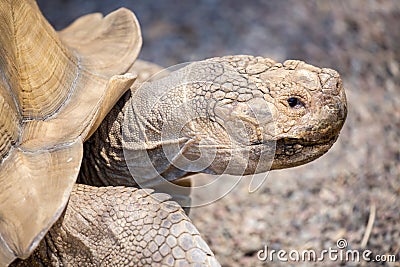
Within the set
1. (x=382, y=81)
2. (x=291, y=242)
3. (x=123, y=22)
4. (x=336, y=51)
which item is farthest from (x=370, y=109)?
(x=123, y=22)

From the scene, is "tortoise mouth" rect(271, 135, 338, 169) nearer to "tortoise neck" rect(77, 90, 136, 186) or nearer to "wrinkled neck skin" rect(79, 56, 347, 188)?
"wrinkled neck skin" rect(79, 56, 347, 188)

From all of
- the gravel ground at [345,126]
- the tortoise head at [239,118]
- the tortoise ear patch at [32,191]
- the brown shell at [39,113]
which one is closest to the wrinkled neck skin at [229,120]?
the tortoise head at [239,118]

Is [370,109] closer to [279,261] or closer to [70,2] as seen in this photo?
[279,261]

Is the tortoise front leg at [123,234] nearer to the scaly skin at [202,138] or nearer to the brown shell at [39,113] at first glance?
the scaly skin at [202,138]

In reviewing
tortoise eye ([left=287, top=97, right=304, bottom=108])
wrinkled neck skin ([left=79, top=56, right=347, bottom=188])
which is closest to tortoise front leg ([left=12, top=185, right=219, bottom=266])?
wrinkled neck skin ([left=79, top=56, right=347, bottom=188])

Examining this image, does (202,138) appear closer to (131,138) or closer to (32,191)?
(131,138)

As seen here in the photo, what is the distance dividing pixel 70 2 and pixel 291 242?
3177mm

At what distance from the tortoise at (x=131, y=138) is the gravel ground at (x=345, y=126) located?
3.72 feet

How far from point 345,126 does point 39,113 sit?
7.81ft

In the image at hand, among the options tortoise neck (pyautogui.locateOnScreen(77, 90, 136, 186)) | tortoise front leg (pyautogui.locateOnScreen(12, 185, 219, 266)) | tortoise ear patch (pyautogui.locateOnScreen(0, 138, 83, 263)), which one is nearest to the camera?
tortoise ear patch (pyautogui.locateOnScreen(0, 138, 83, 263))

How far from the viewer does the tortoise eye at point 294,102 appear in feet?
7.76

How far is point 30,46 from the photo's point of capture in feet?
8.39

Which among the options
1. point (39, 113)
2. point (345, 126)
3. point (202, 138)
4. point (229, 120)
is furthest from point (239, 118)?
point (345, 126)

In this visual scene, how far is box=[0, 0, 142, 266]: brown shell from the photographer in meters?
2.19
